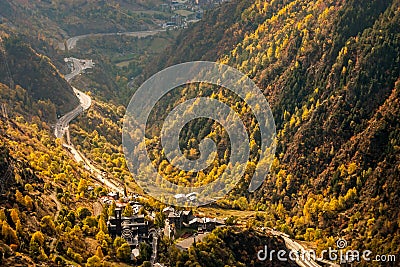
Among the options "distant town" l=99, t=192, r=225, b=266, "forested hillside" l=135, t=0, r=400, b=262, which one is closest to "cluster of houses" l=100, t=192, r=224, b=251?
"distant town" l=99, t=192, r=225, b=266

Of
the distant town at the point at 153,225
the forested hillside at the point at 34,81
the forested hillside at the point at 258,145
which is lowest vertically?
the distant town at the point at 153,225

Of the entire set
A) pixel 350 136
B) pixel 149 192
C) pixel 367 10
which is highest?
pixel 367 10

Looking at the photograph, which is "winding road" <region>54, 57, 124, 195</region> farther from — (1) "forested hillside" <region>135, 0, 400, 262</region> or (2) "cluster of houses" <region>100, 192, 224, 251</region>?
(1) "forested hillside" <region>135, 0, 400, 262</region>

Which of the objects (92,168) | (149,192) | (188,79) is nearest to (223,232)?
(149,192)

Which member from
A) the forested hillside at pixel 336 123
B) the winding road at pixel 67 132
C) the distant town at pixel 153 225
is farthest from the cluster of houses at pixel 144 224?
the winding road at pixel 67 132

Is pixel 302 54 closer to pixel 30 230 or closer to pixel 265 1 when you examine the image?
pixel 265 1

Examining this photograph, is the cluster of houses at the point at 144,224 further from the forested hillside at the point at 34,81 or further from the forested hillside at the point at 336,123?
the forested hillside at the point at 34,81

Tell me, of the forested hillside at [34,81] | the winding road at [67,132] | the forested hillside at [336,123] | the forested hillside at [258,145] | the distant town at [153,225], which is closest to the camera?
the distant town at [153,225]

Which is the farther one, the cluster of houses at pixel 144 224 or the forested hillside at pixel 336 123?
the forested hillside at pixel 336 123

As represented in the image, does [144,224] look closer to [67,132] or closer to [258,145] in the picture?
[258,145]

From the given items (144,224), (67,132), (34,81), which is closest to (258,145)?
(67,132)

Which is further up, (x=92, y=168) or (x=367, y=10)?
(x=367, y=10)
